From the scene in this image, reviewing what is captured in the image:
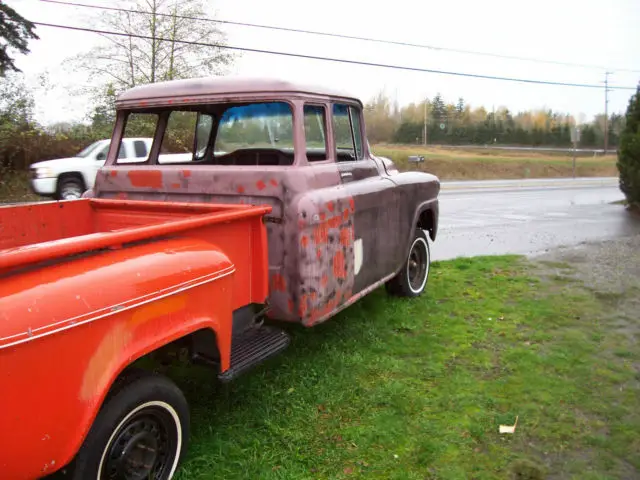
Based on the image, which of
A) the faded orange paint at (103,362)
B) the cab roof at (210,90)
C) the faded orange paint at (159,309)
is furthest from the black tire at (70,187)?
the faded orange paint at (103,362)

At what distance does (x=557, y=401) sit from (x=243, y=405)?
6.90ft

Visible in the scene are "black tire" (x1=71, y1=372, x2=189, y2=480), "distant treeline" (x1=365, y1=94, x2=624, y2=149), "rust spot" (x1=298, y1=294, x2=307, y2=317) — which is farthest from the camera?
"distant treeline" (x1=365, y1=94, x2=624, y2=149)

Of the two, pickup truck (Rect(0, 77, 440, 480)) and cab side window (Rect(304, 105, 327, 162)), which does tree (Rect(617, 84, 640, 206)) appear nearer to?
pickup truck (Rect(0, 77, 440, 480))

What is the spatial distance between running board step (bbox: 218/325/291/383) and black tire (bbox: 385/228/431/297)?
2159mm

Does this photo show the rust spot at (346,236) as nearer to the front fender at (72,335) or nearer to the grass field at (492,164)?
the front fender at (72,335)


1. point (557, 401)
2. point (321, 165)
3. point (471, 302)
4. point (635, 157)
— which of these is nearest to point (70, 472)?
point (321, 165)

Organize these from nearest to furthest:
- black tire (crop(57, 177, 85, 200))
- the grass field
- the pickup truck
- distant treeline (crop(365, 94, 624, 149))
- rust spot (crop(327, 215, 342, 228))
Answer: the pickup truck
rust spot (crop(327, 215, 342, 228))
black tire (crop(57, 177, 85, 200))
the grass field
distant treeline (crop(365, 94, 624, 149))

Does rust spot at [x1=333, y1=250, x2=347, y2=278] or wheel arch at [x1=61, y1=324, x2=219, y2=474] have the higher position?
rust spot at [x1=333, y1=250, x2=347, y2=278]

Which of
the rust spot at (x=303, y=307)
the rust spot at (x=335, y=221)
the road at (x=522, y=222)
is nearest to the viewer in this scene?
the rust spot at (x=303, y=307)

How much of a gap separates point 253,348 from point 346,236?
1086 millimetres

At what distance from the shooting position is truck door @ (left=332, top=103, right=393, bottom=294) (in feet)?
13.6

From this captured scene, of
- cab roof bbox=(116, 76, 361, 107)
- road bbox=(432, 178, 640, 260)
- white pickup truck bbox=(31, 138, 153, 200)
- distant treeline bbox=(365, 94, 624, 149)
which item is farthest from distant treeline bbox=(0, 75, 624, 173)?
cab roof bbox=(116, 76, 361, 107)

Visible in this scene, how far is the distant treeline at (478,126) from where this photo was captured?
147ft

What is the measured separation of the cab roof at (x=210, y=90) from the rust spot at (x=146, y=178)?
1.75 ft
